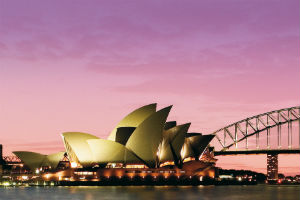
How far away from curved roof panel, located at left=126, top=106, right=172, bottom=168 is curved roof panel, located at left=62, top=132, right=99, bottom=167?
34.7ft

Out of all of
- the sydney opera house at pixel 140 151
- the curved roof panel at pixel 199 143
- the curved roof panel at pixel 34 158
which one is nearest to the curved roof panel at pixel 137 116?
the sydney opera house at pixel 140 151

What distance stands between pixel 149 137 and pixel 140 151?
6263mm

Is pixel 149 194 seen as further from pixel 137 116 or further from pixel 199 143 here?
pixel 199 143

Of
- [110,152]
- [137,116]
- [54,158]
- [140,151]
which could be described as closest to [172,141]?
[140,151]

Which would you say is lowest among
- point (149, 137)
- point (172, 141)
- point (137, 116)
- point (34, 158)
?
point (34, 158)

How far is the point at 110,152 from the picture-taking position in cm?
12988

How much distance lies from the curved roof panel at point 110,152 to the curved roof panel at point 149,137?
183cm

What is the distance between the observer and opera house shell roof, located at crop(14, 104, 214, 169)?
410ft

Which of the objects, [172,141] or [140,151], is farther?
[172,141]

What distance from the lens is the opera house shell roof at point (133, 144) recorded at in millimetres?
125062

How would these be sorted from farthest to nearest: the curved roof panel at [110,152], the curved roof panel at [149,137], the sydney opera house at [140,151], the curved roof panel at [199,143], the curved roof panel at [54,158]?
1. the curved roof panel at [54,158]
2. the curved roof panel at [199,143]
3. the curved roof panel at [110,152]
4. the sydney opera house at [140,151]
5. the curved roof panel at [149,137]

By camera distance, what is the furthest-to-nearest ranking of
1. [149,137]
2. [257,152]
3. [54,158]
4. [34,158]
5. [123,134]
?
[257,152]
[34,158]
[54,158]
[123,134]
[149,137]

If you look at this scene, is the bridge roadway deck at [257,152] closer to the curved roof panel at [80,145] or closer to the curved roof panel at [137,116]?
the curved roof panel at [137,116]

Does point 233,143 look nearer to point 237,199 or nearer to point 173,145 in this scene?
point 173,145
